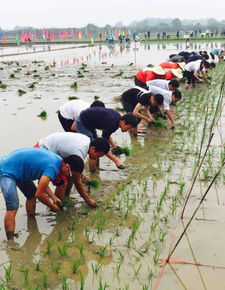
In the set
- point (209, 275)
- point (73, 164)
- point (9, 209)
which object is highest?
point (73, 164)

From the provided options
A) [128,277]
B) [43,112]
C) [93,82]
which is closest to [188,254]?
[128,277]

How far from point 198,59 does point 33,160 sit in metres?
10.8

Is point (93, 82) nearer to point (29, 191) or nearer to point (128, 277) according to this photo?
point (29, 191)

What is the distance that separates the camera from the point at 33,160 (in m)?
3.72

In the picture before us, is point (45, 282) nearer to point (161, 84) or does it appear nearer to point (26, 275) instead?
point (26, 275)

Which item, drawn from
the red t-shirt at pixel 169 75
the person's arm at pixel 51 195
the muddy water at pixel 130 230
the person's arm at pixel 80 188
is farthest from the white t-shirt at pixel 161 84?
the person's arm at pixel 51 195

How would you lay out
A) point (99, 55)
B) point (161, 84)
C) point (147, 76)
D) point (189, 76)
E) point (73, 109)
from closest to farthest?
point (73, 109)
point (161, 84)
point (147, 76)
point (189, 76)
point (99, 55)

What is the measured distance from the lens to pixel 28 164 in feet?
12.2

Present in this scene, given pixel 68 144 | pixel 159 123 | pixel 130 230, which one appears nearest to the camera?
pixel 130 230

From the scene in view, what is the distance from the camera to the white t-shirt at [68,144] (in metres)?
4.21

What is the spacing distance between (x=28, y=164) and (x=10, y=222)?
0.63 m

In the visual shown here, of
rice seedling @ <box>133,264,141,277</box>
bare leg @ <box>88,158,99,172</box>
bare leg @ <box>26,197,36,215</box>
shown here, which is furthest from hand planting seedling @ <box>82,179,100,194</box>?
rice seedling @ <box>133,264,141,277</box>

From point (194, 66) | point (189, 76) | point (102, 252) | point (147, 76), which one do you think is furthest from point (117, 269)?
point (189, 76)

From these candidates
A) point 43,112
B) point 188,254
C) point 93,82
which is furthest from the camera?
point 93,82
